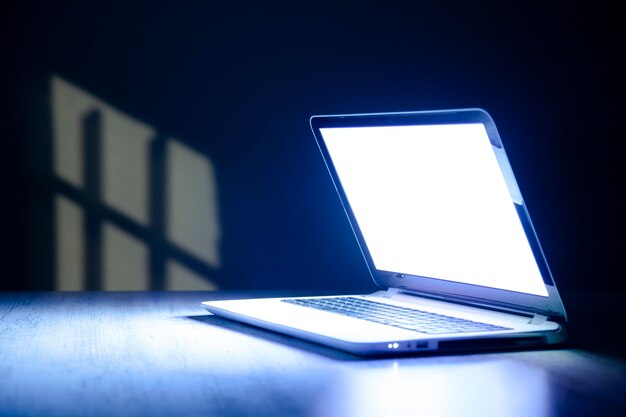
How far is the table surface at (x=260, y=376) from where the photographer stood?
3.26 feet

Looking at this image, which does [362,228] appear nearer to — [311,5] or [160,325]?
[160,325]

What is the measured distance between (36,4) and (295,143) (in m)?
0.87

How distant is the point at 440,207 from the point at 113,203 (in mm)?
1403

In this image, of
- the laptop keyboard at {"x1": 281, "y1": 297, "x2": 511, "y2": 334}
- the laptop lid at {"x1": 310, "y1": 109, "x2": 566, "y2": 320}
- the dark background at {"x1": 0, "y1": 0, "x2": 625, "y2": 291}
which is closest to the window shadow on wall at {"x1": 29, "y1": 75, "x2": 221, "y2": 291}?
the dark background at {"x1": 0, "y1": 0, "x2": 625, "y2": 291}

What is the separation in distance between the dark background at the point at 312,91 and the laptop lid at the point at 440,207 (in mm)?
894

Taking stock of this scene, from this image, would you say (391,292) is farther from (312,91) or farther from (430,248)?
(312,91)

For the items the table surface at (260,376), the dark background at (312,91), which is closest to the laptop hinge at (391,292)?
the table surface at (260,376)

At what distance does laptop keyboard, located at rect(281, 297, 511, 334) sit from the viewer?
1.37 metres

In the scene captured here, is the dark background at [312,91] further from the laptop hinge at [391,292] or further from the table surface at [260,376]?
the table surface at [260,376]

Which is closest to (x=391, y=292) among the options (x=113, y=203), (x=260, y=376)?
(x=260, y=376)

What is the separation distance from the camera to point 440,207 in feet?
5.31

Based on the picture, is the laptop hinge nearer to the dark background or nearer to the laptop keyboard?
the laptop keyboard

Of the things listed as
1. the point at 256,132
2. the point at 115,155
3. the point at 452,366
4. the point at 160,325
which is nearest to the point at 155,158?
the point at 115,155

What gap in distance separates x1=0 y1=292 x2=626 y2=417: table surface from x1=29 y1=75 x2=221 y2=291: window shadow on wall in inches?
45.0
